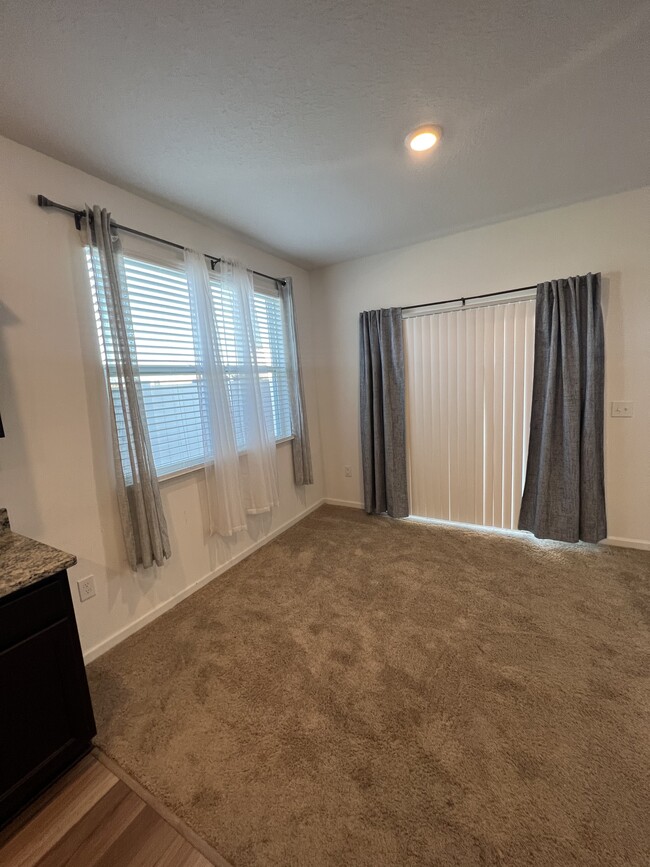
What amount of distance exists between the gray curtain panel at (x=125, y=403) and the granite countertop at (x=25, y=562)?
501 millimetres

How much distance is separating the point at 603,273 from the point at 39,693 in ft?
12.1

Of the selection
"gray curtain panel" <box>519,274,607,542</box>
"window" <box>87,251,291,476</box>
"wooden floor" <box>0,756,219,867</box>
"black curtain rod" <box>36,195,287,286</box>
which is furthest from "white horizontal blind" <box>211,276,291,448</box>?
"gray curtain panel" <box>519,274,607,542</box>

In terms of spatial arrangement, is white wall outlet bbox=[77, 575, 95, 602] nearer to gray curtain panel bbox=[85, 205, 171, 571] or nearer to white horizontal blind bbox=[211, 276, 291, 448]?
gray curtain panel bbox=[85, 205, 171, 571]

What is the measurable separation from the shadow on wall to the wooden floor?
3.29 feet

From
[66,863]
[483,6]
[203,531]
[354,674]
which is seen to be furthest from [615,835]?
[483,6]

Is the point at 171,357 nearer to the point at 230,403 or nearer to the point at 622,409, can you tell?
the point at 230,403

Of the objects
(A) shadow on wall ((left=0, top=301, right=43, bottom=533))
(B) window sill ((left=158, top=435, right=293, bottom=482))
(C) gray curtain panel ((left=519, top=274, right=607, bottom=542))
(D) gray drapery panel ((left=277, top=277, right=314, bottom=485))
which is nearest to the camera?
(A) shadow on wall ((left=0, top=301, right=43, bottom=533))

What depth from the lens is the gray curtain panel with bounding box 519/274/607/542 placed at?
2387 millimetres

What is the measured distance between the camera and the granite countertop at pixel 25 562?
1086mm

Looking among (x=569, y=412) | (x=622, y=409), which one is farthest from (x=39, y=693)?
(x=622, y=409)

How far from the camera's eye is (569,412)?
2455mm

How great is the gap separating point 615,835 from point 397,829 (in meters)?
0.63

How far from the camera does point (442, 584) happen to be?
2254mm

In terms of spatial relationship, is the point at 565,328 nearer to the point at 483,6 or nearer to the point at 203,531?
the point at 483,6
